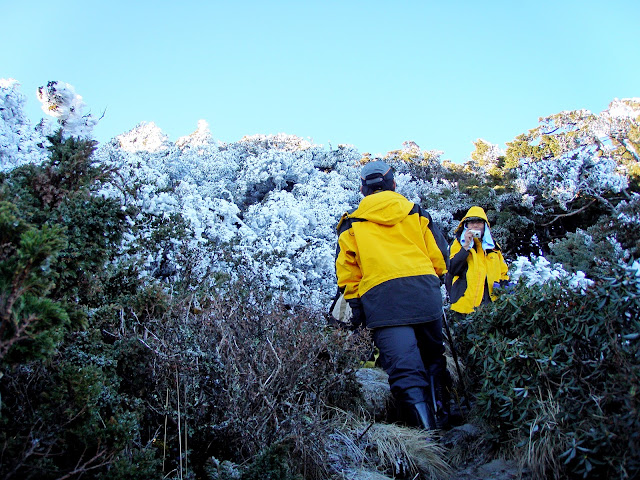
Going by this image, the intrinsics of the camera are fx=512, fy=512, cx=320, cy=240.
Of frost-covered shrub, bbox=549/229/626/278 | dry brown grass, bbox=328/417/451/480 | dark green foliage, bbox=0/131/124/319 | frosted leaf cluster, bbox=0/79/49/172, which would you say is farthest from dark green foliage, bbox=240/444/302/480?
frost-covered shrub, bbox=549/229/626/278

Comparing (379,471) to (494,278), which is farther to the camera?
(494,278)

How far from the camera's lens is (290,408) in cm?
257

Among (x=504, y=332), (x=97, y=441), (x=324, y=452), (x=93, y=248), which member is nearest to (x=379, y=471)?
(x=324, y=452)

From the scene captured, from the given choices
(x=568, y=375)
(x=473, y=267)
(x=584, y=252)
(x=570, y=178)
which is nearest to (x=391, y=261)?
(x=568, y=375)

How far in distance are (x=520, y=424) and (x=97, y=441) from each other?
1.99 m

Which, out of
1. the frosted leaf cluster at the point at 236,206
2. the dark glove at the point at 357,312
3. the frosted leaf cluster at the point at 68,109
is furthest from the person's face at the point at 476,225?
the frosted leaf cluster at the point at 68,109

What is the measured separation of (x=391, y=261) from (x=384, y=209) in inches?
15.7

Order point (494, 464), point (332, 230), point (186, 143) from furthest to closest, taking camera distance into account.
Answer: point (186, 143), point (332, 230), point (494, 464)

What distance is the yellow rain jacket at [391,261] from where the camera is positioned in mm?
3502

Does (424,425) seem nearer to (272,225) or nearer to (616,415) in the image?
(616,415)

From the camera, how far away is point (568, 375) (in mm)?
2416

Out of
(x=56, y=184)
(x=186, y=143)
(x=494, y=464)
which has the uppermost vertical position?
(x=186, y=143)

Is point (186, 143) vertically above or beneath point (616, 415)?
above

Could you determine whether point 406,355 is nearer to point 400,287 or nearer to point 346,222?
point 400,287
